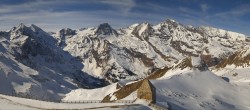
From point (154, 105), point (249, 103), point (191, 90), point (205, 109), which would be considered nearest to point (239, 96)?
point (249, 103)

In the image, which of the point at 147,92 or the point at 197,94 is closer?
the point at 147,92

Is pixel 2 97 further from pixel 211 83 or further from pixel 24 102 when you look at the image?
pixel 211 83

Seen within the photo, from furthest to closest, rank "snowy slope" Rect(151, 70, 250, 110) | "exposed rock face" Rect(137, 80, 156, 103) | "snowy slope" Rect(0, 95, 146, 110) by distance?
"snowy slope" Rect(151, 70, 250, 110) < "exposed rock face" Rect(137, 80, 156, 103) < "snowy slope" Rect(0, 95, 146, 110)

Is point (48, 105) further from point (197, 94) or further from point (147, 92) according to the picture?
point (197, 94)

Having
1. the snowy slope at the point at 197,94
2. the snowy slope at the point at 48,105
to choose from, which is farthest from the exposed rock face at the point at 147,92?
the snowy slope at the point at 197,94

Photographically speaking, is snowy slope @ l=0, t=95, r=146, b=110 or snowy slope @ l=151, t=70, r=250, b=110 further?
snowy slope @ l=151, t=70, r=250, b=110

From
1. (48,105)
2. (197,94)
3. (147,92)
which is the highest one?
(147,92)

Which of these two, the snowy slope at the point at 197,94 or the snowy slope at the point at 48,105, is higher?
the snowy slope at the point at 48,105

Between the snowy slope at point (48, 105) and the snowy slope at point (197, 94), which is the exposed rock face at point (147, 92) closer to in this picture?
the snowy slope at point (48, 105)

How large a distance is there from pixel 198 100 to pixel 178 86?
15255 mm

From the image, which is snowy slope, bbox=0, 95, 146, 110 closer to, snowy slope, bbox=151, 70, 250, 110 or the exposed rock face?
the exposed rock face

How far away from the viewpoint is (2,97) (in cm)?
11350

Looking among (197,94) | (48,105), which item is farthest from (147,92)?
(197,94)

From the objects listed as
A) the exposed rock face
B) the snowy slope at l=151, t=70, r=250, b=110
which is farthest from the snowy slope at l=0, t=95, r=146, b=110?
the snowy slope at l=151, t=70, r=250, b=110
